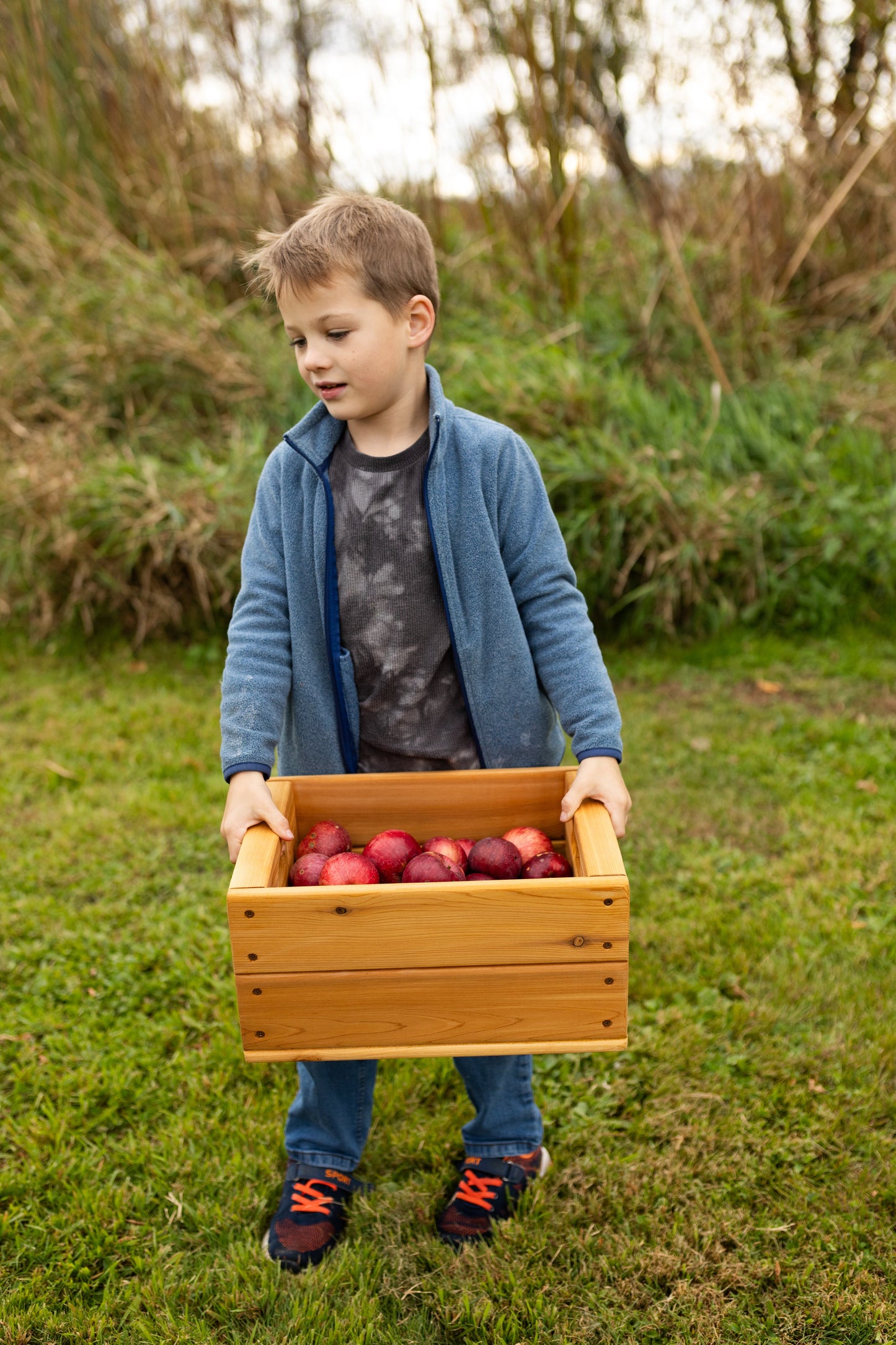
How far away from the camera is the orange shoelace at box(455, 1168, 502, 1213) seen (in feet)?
6.73

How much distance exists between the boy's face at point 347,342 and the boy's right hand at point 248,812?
2.09 ft

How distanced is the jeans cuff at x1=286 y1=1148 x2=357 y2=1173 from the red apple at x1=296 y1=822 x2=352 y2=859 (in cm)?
66

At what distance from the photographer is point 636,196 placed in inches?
256

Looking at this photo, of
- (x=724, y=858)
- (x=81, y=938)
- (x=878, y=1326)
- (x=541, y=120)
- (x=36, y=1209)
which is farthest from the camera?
(x=541, y=120)

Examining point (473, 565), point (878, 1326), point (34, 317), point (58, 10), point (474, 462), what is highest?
point (58, 10)

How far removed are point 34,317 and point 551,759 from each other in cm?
477

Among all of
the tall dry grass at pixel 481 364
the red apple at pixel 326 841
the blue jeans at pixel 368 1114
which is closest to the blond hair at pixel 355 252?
the red apple at pixel 326 841

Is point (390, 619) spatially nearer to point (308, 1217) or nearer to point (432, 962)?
point (432, 962)

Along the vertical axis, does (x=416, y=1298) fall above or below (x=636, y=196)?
below

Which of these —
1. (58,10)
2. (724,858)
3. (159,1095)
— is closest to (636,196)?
(58,10)

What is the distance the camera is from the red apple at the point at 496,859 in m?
1.74

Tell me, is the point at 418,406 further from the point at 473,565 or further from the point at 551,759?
the point at 551,759

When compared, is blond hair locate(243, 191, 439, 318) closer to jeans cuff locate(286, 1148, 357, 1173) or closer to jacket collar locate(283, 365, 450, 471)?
jacket collar locate(283, 365, 450, 471)

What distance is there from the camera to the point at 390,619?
1957 millimetres
